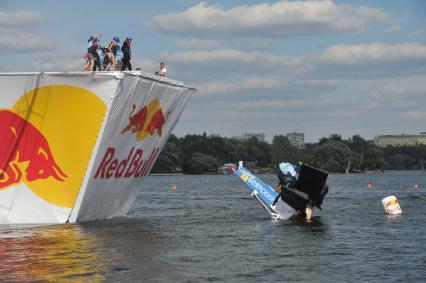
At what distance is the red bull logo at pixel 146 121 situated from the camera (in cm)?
2672

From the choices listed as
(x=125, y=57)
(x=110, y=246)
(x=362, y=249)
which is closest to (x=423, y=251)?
(x=362, y=249)

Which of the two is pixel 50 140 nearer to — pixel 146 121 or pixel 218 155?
pixel 146 121

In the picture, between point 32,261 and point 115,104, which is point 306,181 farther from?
point 32,261

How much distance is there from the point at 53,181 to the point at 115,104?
11.5 feet

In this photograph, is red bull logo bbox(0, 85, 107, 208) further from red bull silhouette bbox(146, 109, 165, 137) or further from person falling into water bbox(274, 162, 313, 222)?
person falling into water bbox(274, 162, 313, 222)

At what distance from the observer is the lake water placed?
17.4 metres

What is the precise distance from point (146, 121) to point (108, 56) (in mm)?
2822

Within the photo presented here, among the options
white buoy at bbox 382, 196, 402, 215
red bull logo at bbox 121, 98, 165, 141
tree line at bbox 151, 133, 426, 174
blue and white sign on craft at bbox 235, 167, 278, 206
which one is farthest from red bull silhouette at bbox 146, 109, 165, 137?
tree line at bbox 151, 133, 426, 174

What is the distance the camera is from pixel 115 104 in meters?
25.2

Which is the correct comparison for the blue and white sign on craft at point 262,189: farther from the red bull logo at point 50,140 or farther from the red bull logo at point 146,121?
the red bull logo at point 50,140

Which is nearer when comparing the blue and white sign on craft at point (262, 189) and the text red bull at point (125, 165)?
the text red bull at point (125, 165)

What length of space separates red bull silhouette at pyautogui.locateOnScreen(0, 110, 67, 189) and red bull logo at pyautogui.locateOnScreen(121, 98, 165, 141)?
2.93 metres

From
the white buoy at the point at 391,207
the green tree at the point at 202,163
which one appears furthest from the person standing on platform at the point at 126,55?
the green tree at the point at 202,163

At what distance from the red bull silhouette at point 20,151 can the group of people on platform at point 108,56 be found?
315 cm
